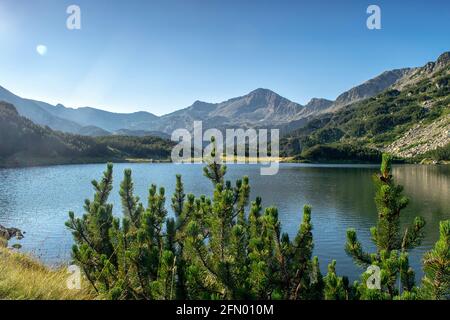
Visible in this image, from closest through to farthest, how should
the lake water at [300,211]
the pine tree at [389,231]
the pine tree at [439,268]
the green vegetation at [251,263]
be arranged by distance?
1. the pine tree at [439,268]
2. the green vegetation at [251,263]
3. the pine tree at [389,231]
4. the lake water at [300,211]

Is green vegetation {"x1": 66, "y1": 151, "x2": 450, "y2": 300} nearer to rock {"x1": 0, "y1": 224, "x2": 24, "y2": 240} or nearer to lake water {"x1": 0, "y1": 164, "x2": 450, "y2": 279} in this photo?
lake water {"x1": 0, "y1": 164, "x2": 450, "y2": 279}

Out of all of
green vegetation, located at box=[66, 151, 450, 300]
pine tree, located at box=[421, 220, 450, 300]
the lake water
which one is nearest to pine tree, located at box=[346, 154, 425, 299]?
green vegetation, located at box=[66, 151, 450, 300]

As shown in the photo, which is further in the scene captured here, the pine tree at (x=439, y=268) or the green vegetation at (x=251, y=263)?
the green vegetation at (x=251, y=263)

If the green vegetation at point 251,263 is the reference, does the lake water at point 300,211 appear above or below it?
below

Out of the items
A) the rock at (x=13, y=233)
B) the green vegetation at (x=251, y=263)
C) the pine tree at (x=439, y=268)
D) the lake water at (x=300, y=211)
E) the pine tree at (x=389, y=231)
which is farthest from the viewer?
the rock at (x=13, y=233)

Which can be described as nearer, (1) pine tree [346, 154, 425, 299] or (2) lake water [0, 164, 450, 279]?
(1) pine tree [346, 154, 425, 299]

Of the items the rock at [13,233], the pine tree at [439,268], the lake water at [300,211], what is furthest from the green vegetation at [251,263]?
the rock at [13,233]

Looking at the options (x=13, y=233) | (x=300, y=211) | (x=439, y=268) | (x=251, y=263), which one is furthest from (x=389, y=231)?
(x=300, y=211)

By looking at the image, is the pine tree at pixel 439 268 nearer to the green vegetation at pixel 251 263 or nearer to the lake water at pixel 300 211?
the green vegetation at pixel 251 263

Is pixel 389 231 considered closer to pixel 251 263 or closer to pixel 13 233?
pixel 251 263
